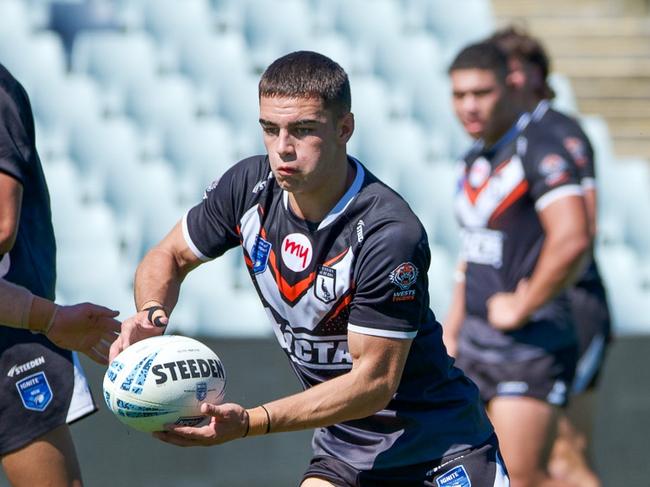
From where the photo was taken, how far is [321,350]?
3650 mm

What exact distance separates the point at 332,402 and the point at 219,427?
36 cm

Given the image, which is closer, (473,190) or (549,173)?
(549,173)

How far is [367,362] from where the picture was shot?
340cm

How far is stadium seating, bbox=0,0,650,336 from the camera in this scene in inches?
291

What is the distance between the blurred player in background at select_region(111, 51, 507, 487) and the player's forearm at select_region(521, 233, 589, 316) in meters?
1.64

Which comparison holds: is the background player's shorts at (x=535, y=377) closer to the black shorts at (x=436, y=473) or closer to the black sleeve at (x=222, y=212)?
the black shorts at (x=436, y=473)

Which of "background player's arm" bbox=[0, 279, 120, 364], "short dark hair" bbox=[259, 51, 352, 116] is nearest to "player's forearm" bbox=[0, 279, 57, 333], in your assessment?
"background player's arm" bbox=[0, 279, 120, 364]

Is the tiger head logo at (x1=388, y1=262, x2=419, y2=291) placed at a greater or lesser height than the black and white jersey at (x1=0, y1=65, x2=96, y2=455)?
greater

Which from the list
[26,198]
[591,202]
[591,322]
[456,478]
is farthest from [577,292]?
[26,198]

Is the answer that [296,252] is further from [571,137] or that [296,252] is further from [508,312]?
[571,137]

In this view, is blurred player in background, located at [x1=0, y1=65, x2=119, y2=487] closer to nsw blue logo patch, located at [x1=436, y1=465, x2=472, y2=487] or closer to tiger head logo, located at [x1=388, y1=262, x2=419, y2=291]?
tiger head logo, located at [x1=388, y1=262, x2=419, y2=291]

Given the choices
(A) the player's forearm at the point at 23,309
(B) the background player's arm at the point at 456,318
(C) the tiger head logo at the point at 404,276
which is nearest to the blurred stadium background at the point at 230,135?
(B) the background player's arm at the point at 456,318

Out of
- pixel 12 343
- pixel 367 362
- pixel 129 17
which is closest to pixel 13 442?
pixel 12 343

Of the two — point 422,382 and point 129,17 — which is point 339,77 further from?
point 129,17
